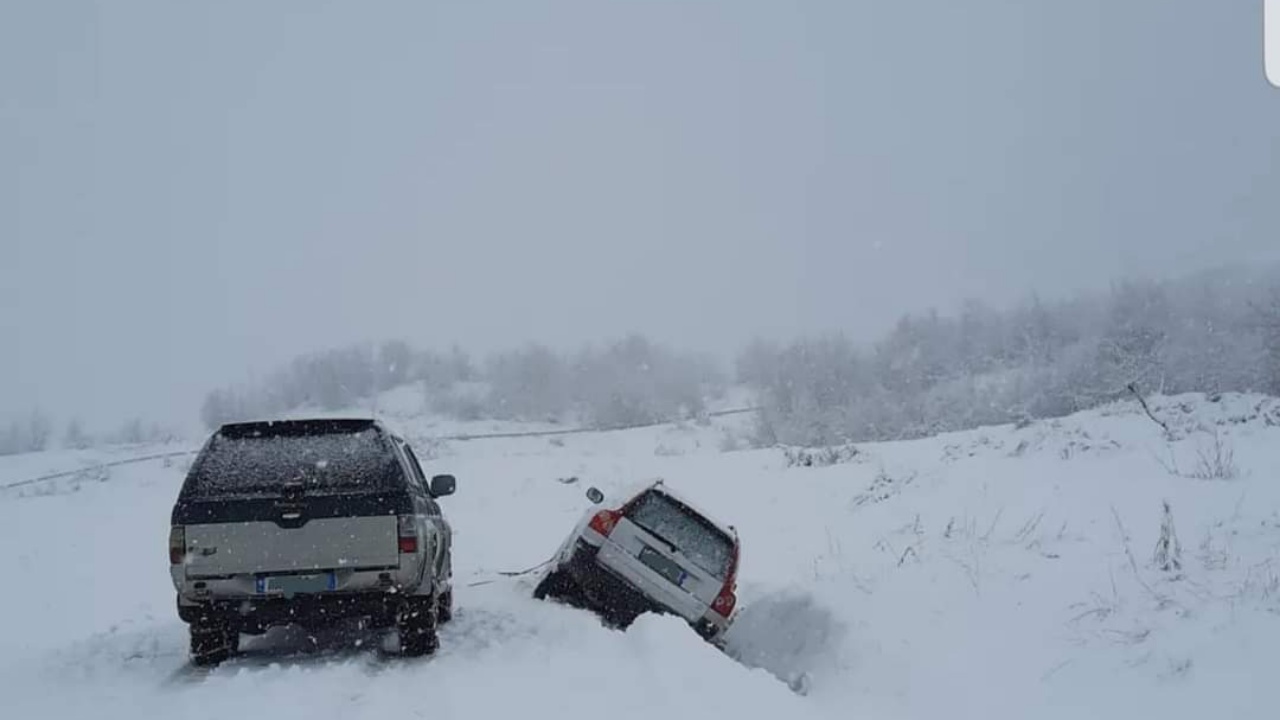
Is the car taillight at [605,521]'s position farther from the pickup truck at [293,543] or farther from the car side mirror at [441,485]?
the pickup truck at [293,543]

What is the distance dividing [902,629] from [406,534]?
4403mm

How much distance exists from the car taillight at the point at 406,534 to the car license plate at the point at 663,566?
3075mm

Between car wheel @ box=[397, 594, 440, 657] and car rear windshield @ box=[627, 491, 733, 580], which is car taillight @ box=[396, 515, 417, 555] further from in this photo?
car rear windshield @ box=[627, 491, 733, 580]

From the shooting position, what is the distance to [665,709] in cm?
672

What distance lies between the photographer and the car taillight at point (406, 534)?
8227 millimetres

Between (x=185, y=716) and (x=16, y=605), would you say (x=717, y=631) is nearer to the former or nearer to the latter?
(x=185, y=716)

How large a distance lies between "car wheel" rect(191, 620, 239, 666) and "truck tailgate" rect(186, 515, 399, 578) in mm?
511

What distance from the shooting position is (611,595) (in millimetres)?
10664

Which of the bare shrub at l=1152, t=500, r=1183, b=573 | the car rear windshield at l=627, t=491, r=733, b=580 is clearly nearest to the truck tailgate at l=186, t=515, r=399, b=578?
the car rear windshield at l=627, t=491, r=733, b=580

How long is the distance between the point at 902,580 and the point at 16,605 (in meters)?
14.5

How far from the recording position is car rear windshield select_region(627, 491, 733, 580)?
10.8 metres

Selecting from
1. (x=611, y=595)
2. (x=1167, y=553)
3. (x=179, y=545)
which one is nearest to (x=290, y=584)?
(x=179, y=545)

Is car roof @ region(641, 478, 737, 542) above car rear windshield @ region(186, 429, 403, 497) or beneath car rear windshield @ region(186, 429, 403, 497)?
beneath

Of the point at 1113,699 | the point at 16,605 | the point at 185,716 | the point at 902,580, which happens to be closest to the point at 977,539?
the point at 902,580
